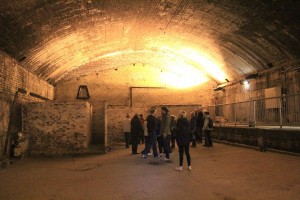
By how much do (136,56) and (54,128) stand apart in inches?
350

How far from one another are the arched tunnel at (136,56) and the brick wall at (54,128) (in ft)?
0.13

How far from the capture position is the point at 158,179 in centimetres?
695

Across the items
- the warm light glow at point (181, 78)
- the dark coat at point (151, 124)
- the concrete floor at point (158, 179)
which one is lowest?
the concrete floor at point (158, 179)

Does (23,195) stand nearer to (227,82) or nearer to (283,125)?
(283,125)

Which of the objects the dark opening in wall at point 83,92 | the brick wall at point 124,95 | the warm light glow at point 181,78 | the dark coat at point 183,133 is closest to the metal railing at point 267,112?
the dark coat at point 183,133

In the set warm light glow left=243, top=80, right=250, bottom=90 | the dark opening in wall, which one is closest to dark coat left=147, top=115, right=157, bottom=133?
warm light glow left=243, top=80, right=250, bottom=90

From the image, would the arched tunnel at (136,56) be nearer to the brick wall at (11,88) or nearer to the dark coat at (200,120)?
the brick wall at (11,88)

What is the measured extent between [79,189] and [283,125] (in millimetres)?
8526

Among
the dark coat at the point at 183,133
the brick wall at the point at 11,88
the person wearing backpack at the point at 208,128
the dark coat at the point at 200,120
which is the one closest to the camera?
the dark coat at the point at 183,133

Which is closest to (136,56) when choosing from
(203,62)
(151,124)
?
(203,62)

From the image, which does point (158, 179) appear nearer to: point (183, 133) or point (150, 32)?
point (183, 133)

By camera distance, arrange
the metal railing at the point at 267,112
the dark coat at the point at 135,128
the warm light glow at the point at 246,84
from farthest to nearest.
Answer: the warm light glow at the point at 246,84 → the dark coat at the point at 135,128 → the metal railing at the point at 267,112

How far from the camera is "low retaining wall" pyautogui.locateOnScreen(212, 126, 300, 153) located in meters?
9.62

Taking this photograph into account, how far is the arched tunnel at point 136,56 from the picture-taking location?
10125mm
